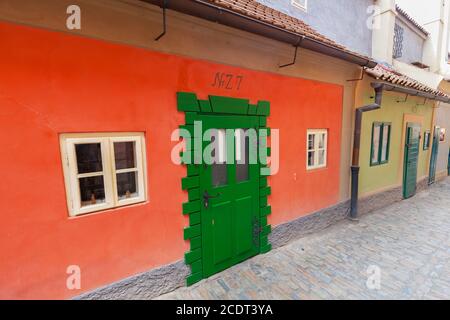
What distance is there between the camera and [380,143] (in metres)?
6.55

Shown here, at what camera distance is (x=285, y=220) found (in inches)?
178

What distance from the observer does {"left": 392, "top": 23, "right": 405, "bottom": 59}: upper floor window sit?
9664mm

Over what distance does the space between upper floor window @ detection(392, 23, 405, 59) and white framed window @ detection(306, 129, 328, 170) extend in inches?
317

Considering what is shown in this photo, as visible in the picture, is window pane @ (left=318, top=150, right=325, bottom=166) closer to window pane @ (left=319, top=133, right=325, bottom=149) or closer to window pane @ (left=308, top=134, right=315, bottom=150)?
window pane @ (left=319, top=133, right=325, bottom=149)

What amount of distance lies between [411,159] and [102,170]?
32.2ft

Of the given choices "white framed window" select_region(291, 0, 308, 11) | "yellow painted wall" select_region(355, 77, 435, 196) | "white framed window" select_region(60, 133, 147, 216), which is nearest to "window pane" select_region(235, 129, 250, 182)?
"white framed window" select_region(60, 133, 147, 216)

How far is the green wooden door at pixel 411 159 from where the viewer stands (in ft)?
24.7

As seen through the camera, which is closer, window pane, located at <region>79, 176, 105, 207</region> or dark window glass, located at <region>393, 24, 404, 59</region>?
window pane, located at <region>79, 176, 105, 207</region>

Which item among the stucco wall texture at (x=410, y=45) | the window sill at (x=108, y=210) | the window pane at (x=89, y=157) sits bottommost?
the window sill at (x=108, y=210)

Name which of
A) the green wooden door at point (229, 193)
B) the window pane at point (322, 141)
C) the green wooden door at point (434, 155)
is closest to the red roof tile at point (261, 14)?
the green wooden door at point (229, 193)

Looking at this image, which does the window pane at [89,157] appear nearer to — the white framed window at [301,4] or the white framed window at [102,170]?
the white framed window at [102,170]

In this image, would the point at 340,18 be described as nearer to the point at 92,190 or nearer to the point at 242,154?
the point at 242,154

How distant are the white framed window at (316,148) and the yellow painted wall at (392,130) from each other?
5.06 ft

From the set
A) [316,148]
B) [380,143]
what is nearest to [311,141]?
[316,148]
